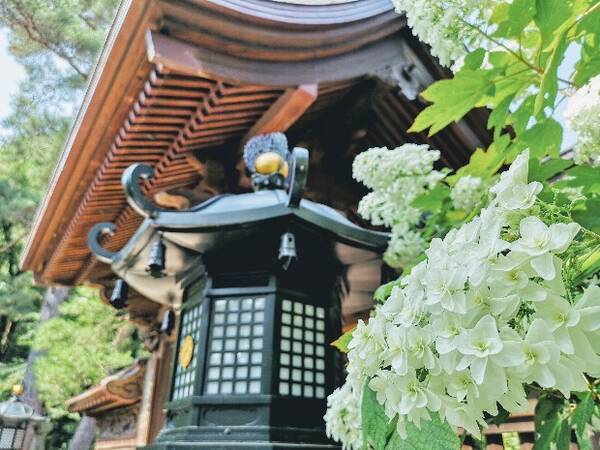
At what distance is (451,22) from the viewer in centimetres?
192

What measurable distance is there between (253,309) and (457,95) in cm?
266

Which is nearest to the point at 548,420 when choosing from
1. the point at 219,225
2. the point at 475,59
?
the point at 475,59

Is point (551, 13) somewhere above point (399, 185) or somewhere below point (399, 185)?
below

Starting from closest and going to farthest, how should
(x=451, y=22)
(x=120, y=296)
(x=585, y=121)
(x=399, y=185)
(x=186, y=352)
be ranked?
(x=451, y=22) < (x=585, y=121) < (x=399, y=185) < (x=186, y=352) < (x=120, y=296)

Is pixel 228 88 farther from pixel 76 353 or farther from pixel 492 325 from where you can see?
pixel 76 353

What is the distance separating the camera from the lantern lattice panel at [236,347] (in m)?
3.66

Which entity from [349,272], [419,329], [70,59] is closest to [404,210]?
[349,272]

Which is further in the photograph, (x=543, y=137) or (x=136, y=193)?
(x=136, y=193)

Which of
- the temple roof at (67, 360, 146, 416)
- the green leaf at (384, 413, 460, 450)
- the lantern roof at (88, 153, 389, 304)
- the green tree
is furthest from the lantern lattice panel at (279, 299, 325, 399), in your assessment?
the green tree

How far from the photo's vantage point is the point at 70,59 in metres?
17.4

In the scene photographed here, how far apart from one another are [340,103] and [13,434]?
10146 millimetres

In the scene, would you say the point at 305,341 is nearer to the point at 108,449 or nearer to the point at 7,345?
the point at 108,449

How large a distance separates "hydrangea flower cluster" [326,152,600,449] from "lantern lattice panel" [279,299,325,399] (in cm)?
287

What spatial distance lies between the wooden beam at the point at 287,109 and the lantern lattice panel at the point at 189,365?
5.57ft
